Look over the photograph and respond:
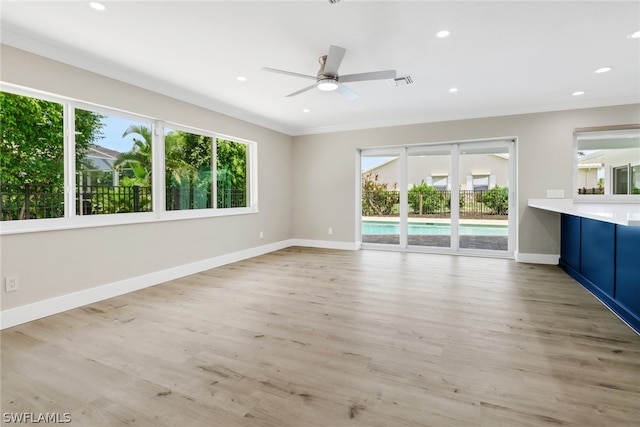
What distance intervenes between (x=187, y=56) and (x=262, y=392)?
10.7ft

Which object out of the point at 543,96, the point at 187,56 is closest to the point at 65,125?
the point at 187,56

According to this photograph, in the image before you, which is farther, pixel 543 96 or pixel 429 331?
pixel 543 96

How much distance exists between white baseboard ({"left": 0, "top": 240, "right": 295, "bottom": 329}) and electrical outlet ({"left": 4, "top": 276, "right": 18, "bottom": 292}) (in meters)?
0.18

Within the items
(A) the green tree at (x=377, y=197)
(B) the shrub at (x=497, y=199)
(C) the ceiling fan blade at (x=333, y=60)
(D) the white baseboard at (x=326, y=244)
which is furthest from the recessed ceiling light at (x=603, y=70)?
(D) the white baseboard at (x=326, y=244)

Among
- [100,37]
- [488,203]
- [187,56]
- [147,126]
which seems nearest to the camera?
[100,37]

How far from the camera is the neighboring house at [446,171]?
227 inches

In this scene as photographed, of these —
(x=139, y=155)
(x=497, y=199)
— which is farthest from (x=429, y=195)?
(x=139, y=155)

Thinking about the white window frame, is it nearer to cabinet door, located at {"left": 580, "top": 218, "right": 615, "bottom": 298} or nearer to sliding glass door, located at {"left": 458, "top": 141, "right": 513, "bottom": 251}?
sliding glass door, located at {"left": 458, "top": 141, "right": 513, "bottom": 251}

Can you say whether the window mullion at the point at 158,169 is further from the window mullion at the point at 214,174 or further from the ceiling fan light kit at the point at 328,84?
the ceiling fan light kit at the point at 328,84

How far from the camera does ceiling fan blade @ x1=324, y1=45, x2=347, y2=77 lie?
8.96 feet

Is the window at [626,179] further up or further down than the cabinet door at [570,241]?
further up

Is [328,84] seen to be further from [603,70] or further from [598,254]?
[598,254]

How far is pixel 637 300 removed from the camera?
2.67 meters

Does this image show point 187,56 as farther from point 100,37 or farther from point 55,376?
point 55,376
